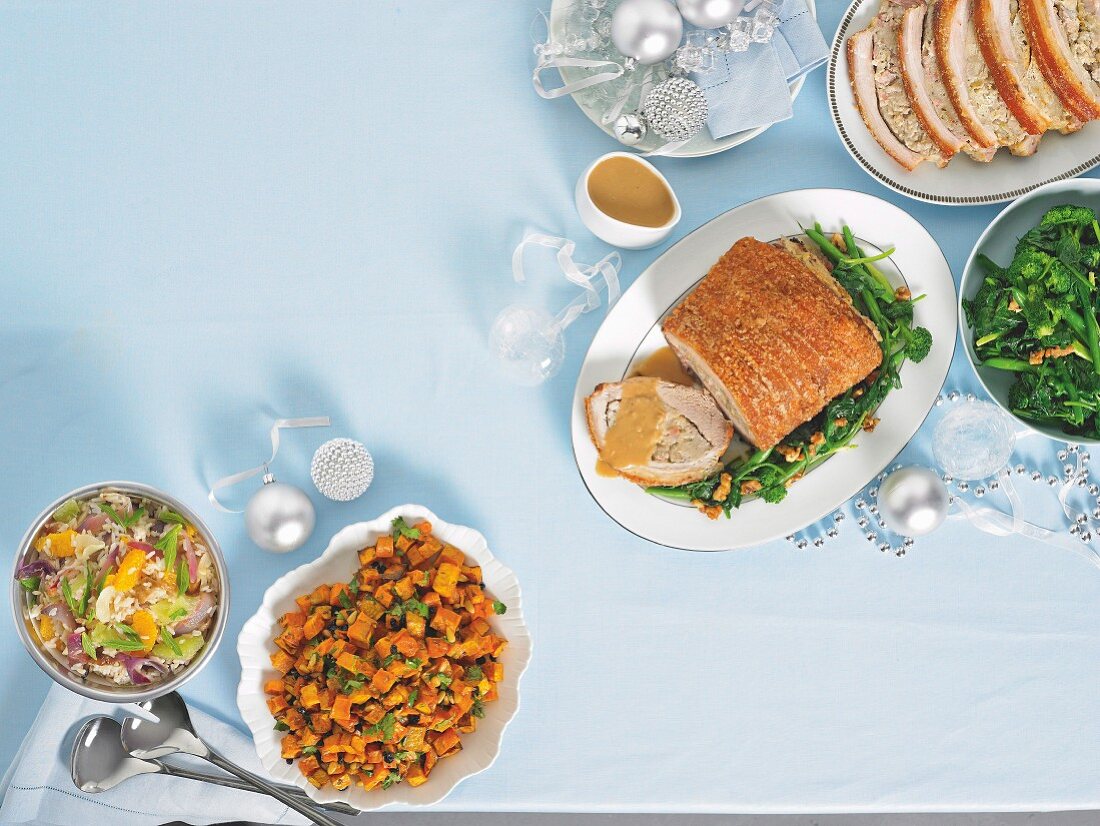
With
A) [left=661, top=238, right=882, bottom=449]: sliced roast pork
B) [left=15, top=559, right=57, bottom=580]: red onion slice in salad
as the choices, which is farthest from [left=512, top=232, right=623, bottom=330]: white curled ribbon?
[left=15, top=559, right=57, bottom=580]: red onion slice in salad

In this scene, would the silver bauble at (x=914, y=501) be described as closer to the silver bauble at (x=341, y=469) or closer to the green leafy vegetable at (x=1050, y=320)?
the green leafy vegetable at (x=1050, y=320)

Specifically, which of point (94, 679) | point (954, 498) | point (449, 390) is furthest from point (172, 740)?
point (954, 498)

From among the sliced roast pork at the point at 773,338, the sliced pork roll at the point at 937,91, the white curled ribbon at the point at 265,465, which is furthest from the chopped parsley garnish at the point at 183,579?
the sliced pork roll at the point at 937,91

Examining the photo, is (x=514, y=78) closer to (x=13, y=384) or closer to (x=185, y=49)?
(x=185, y=49)

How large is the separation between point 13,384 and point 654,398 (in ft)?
4.57

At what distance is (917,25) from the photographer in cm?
171

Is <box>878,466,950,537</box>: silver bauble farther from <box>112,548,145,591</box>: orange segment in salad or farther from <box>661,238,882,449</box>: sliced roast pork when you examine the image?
<box>112,548,145,591</box>: orange segment in salad

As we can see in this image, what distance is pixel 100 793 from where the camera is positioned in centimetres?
178

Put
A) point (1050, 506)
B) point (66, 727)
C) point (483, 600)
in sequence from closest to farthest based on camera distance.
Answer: point (483, 600), point (66, 727), point (1050, 506)

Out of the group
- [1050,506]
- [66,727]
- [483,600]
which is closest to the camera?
[483,600]

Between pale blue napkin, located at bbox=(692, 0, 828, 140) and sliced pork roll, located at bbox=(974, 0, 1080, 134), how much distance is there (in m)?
0.30

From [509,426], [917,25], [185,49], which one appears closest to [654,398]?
[509,426]

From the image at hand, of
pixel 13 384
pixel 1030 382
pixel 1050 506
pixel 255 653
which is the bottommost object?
pixel 255 653

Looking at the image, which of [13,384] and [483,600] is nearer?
[483,600]
